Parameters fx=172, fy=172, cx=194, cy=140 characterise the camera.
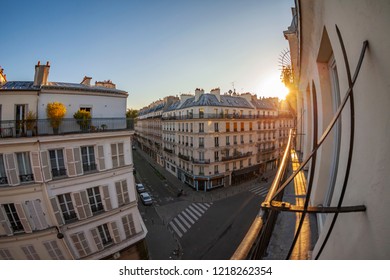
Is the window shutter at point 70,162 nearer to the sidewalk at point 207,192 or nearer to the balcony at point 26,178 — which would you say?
the balcony at point 26,178

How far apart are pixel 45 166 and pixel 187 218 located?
6.03 metres

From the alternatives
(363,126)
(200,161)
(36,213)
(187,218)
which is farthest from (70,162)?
(200,161)

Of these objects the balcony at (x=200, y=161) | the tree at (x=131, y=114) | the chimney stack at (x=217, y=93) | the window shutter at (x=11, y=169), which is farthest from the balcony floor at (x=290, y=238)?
the chimney stack at (x=217, y=93)

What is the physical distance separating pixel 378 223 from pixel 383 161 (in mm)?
226

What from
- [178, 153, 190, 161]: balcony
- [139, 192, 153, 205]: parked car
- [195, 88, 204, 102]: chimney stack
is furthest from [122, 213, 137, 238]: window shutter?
[195, 88, 204, 102]: chimney stack

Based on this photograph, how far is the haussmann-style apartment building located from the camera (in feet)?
34.0

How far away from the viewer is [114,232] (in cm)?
409

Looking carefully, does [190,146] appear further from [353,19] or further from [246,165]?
[353,19]

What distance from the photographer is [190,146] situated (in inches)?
428

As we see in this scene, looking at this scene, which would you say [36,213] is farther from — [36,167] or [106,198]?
[106,198]

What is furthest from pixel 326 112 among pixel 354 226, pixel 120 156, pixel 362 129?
pixel 120 156

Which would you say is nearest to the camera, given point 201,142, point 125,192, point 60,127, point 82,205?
point 60,127

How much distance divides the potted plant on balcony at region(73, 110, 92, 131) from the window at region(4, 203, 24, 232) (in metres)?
1.91

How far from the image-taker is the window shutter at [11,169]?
10.2 ft
